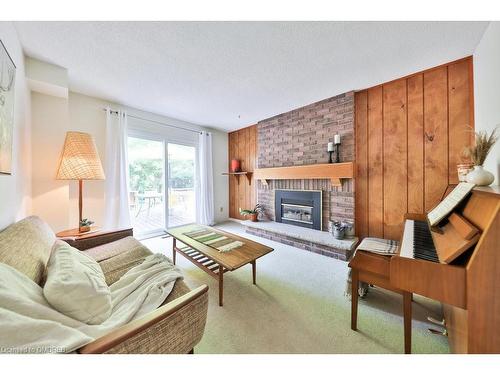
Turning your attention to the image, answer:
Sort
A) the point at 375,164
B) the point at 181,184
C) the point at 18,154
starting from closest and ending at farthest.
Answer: the point at 18,154 → the point at 375,164 → the point at 181,184

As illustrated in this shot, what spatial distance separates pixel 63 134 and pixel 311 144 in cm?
335

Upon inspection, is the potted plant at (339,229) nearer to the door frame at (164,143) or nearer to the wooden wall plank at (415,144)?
the wooden wall plank at (415,144)

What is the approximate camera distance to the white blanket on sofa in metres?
0.54

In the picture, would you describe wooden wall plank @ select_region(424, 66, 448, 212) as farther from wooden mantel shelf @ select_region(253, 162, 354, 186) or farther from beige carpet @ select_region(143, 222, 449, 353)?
beige carpet @ select_region(143, 222, 449, 353)

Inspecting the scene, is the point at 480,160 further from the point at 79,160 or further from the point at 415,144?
the point at 79,160

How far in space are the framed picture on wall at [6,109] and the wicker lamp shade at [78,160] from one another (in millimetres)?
551

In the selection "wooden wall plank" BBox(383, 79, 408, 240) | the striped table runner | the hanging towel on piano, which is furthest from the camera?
"wooden wall plank" BBox(383, 79, 408, 240)

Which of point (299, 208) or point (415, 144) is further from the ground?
point (415, 144)

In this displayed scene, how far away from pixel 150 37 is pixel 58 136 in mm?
1650

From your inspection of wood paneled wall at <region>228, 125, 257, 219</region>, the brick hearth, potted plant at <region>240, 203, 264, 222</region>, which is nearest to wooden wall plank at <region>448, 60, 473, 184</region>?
the brick hearth

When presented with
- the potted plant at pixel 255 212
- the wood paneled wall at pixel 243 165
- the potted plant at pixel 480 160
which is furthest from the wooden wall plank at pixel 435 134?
the wood paneled wall at pixel 243 165

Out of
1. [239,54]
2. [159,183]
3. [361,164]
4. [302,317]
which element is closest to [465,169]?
[361,164]

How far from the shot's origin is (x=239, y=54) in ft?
5.75

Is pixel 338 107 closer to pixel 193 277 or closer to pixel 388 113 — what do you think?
pixel 388 113
